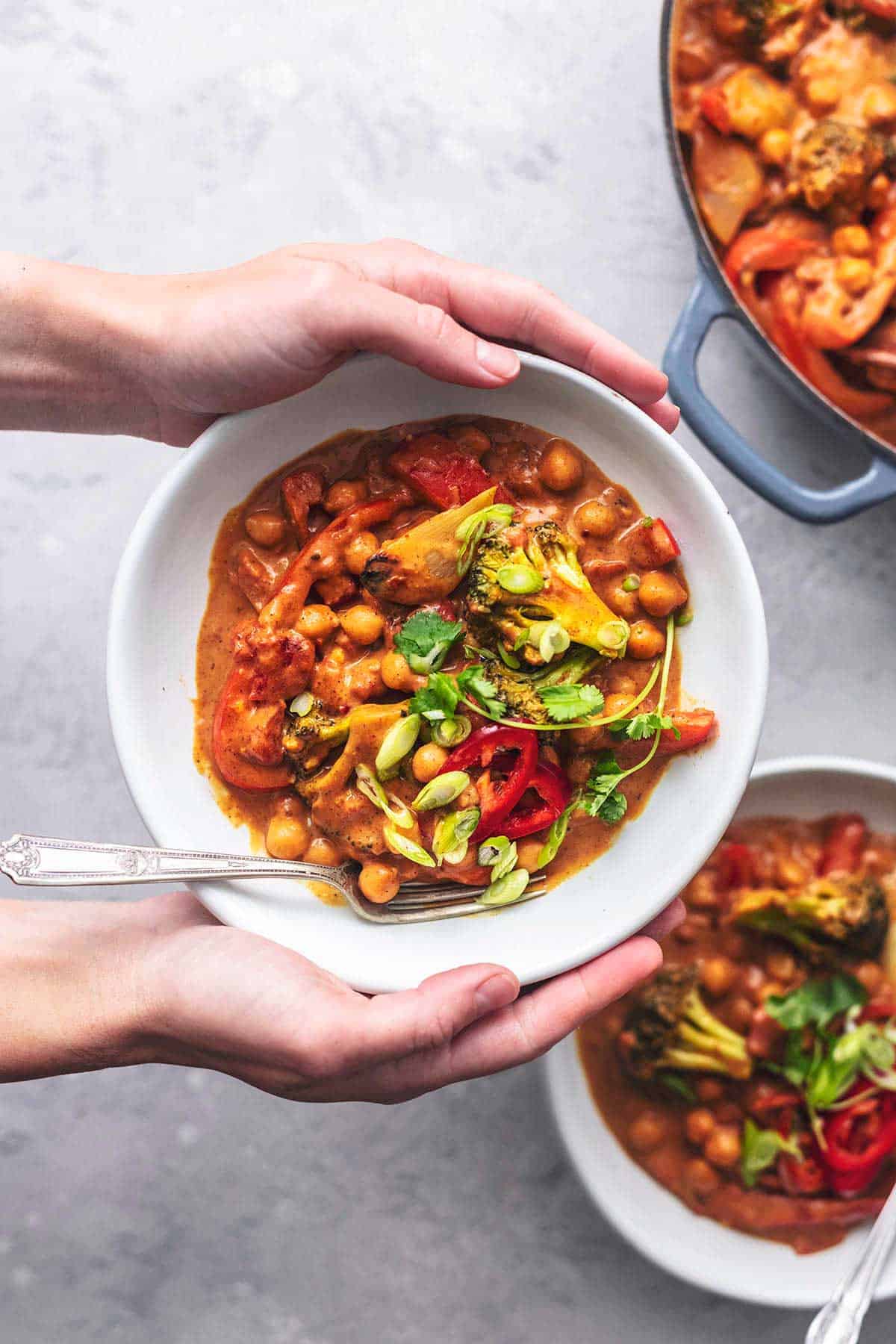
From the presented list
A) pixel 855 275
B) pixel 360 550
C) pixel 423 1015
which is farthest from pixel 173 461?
pixel 855 275

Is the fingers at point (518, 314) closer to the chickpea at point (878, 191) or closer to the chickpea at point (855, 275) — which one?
the chickpea at point (855, 275)

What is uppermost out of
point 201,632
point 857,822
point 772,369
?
point 772,369

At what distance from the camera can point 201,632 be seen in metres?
2.96

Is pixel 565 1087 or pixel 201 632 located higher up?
pixel 201 632

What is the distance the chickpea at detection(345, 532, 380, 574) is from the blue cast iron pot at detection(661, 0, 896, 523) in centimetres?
88

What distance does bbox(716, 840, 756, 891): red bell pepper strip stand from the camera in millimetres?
3621

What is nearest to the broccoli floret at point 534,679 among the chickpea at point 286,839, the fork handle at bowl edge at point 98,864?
the chickpea at point 286,839

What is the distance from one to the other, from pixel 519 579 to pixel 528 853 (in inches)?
26.9

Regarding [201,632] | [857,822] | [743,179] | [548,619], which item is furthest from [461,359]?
[857,822]

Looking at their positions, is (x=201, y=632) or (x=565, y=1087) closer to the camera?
(x=201, y=632)

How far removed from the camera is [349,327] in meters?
2.71

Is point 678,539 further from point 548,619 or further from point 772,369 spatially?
point 772,369

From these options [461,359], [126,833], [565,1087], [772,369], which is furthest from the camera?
[126,833]

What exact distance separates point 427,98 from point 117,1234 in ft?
12.1
